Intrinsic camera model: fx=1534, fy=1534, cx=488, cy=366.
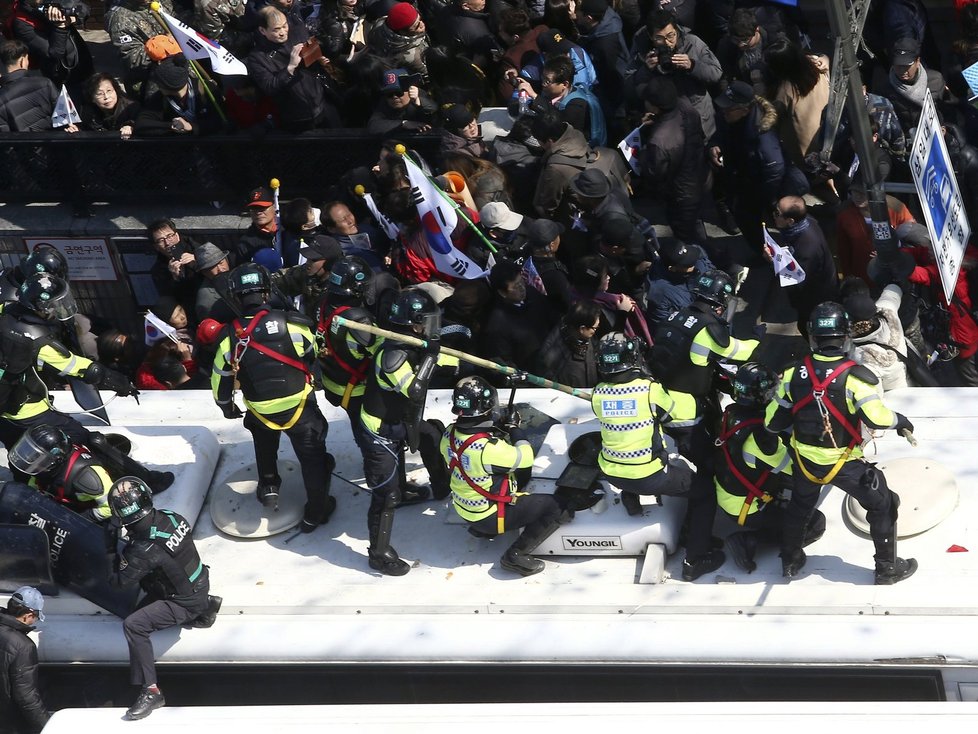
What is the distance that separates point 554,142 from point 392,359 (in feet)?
8.64

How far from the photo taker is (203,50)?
10.6 metres

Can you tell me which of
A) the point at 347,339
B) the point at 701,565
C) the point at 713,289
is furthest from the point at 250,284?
the point at 701,565

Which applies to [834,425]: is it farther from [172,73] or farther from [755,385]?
[172,73]

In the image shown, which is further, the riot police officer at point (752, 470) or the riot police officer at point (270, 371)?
the riot police officer at point (270, 371)

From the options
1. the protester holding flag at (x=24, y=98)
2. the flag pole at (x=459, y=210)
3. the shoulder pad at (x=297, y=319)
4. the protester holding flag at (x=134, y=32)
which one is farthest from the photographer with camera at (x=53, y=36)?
the shoulder pad at (x=297, y=319)

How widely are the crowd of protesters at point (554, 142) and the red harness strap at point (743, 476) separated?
1.22 m

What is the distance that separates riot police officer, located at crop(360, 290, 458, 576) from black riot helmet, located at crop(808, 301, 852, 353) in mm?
2025

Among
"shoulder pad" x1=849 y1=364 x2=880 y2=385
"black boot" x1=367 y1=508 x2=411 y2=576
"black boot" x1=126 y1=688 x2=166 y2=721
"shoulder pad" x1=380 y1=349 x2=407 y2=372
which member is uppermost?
"shoulder pad" x1=849 y1=364 x2=880 y2=385

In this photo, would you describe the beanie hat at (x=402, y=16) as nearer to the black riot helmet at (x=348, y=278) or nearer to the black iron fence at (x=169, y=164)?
the black iron fence at (x=169, y=164)

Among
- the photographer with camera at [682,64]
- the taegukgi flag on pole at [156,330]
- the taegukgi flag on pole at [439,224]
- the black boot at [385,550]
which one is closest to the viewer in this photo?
the black boot at [385,550]

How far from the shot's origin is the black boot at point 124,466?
9.03 metres

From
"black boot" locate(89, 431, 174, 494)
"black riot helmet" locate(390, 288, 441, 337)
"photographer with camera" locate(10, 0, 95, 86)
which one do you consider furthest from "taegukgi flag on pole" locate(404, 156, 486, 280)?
"photographer with camera" locate(10, 0, 95, 86)

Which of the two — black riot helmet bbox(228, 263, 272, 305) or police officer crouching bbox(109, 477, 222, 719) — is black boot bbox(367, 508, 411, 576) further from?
black riot helmet bbox(228, 263, 272, 305)

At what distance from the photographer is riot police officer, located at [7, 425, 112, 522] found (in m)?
8.43
